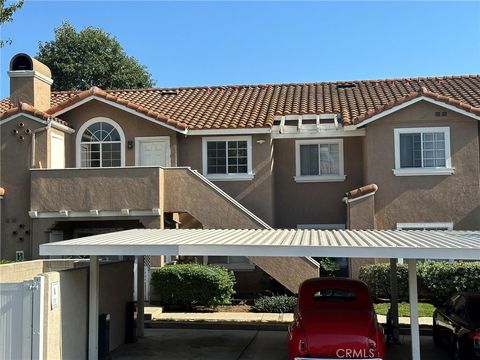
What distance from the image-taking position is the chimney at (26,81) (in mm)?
21047

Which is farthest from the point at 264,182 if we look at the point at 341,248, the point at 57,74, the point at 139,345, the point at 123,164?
the point at 57,74

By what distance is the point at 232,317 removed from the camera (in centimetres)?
1611

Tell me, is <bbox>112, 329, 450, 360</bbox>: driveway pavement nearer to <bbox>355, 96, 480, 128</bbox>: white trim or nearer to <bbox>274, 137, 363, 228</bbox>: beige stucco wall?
<bbox>274, 137, 363, 228</bbox>: beige stucco wall

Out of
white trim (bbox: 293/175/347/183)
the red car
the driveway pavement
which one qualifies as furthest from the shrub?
the red car

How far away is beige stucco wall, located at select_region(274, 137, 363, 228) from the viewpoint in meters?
21.1

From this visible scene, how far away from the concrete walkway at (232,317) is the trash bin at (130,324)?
2796 millimetres

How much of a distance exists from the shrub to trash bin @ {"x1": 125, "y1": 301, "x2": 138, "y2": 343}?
30.5 ft

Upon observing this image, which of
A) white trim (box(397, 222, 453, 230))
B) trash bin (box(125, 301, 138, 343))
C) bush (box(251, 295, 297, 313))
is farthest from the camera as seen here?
white trim (box(397, 222, 453, 230))

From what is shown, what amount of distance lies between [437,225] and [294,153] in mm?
5647

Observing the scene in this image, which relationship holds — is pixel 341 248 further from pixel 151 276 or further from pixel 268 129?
pixel 268 129

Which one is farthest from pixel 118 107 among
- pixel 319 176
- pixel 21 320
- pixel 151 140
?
pixel 21 320

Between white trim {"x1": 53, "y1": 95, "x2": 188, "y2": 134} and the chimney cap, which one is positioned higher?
the chimney cap

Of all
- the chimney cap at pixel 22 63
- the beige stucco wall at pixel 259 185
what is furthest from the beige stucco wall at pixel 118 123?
the chimney cap at pixel 22 63

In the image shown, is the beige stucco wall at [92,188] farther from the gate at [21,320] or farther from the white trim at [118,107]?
the gate at [21,320]
